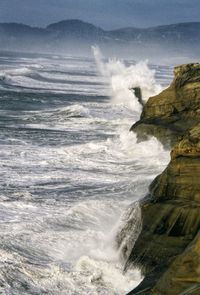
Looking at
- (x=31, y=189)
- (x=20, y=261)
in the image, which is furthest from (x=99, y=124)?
(x=20, y=261)

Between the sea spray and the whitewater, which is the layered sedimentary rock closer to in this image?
the whitewater

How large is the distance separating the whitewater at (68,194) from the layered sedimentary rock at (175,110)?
1.87 ft

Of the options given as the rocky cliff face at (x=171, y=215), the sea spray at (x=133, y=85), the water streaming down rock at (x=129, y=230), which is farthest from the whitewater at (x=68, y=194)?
the sea spray at (x=133, y=85)

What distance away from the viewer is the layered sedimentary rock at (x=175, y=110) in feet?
81.3

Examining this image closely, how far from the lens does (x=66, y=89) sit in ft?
189

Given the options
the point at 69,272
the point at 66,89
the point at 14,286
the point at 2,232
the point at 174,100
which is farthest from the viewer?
the point at 66,89

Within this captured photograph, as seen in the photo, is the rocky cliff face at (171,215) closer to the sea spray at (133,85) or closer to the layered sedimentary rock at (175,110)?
the layered sedimentary rock at (175,110)

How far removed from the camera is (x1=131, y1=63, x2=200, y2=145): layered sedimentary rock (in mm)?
24766

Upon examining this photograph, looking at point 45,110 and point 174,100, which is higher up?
point 174,100

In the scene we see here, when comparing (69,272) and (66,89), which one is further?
(66,89)

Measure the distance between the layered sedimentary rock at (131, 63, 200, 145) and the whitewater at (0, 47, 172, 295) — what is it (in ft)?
1.87

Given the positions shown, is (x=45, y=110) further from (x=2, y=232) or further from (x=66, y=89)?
(x=2, y=232)

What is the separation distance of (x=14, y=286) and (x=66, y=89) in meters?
46.2

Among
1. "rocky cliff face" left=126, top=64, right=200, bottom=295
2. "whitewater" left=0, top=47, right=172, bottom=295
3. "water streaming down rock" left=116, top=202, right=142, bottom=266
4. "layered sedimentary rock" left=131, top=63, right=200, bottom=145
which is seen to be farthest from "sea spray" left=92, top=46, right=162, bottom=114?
"rocky cliff face" left=126, top=64, right=200, bottom=295
